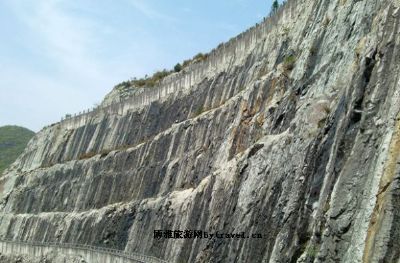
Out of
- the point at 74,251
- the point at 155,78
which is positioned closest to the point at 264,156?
the point at 74,251

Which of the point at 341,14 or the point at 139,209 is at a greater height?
the point at 341,14

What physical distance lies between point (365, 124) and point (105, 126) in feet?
200

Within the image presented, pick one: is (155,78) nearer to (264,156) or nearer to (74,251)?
(74,251)

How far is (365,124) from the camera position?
22.5 meters

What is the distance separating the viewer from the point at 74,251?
62000mm

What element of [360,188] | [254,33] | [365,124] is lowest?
[360,188]

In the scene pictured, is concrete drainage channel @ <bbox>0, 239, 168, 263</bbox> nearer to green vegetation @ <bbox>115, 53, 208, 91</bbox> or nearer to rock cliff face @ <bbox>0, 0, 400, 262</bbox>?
rock cliff face @ <bbox>0, 0, 400, 262</bbox>

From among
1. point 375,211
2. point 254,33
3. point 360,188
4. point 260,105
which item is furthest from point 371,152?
point 254,33

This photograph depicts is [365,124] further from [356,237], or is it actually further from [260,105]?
[260,105]

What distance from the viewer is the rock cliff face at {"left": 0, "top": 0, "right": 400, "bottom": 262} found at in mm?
21672

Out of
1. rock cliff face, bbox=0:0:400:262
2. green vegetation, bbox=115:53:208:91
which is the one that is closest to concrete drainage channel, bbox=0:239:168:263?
rock cliff face, bbox=0:0:400:262

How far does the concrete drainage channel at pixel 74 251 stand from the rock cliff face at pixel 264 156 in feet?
5.16

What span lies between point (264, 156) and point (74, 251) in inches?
1306

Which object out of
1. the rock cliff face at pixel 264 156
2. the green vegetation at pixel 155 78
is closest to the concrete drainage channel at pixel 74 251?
the rock cliff face at pixel 264 156
